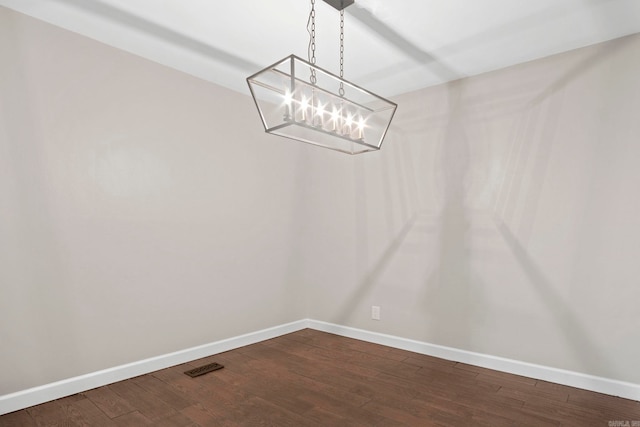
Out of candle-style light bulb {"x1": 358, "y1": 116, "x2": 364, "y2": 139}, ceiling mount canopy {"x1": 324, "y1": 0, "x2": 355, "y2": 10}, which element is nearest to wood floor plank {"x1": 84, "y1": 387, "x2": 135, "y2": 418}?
candle-style light bulb {"x1": 358, "y1": 116, "x2": 364, "y2": 139}

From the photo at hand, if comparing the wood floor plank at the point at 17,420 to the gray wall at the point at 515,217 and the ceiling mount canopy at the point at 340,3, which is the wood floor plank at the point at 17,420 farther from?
the ceiling mount canopy at the point at 340,3

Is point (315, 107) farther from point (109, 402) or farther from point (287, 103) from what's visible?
point (109, 402)

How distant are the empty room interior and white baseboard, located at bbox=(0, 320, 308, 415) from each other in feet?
0.04

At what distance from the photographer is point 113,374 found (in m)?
2.44

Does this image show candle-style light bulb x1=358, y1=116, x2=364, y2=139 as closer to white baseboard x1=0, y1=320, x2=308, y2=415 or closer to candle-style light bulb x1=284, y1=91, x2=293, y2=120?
candle-style light bulb x1=284, y1=91, x2=293, y2=120

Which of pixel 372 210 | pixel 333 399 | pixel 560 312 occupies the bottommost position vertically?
pixel 333 399

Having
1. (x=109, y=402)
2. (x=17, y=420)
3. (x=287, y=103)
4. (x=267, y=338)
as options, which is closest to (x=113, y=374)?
(x=109, y=402)

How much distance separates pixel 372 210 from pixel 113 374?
259 cm

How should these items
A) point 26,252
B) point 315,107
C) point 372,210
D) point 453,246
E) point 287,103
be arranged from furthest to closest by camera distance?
point 372,210 < point 453,246 < point 26,252 < point 315,107 < point 287,103

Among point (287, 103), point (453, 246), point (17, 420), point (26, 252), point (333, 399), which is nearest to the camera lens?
point (287, 103)

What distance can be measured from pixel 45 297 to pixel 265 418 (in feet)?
5.35

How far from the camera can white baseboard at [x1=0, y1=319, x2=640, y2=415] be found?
84.5 inches

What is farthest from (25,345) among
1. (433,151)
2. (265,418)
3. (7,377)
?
(433,151)

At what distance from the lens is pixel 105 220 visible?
8.07 feet
